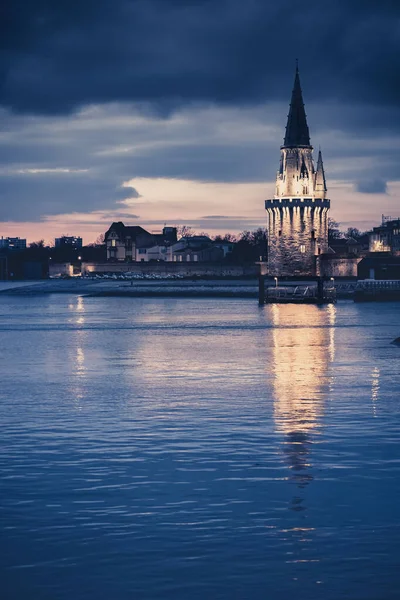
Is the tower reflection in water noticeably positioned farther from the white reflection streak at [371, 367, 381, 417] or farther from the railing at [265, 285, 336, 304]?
the railing at [265, 285, 336, 304]

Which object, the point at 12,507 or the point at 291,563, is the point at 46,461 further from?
the point at 291,563

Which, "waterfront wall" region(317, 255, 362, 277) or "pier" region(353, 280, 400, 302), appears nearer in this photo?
"pier" region(353, 280, 400, 302)

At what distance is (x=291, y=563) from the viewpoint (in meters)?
14.2

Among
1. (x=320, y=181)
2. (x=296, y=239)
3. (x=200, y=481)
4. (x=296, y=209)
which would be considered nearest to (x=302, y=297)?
(x=296, y=239)

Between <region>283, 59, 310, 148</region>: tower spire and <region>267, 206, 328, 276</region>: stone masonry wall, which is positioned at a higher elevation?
<region>283, 59, 310, 148</region>: tower spire

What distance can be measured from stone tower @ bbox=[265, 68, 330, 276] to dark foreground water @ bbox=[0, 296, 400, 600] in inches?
5249

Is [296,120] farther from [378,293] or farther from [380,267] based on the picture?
A: [378,293]

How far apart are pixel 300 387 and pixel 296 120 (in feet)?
481

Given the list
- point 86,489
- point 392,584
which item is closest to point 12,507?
point 86,489

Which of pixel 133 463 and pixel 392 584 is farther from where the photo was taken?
pixel 133 463

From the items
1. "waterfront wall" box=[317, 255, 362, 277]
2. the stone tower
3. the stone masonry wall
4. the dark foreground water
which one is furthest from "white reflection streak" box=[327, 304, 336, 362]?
"waterfront wall" box=[317, 255, 362, 277]

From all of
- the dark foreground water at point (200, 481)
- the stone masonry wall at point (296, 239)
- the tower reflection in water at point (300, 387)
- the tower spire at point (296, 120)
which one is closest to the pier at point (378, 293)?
the stone masonry wall at point (296, 239)

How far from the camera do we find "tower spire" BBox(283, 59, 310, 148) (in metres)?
177

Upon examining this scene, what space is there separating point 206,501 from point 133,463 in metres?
3.56
